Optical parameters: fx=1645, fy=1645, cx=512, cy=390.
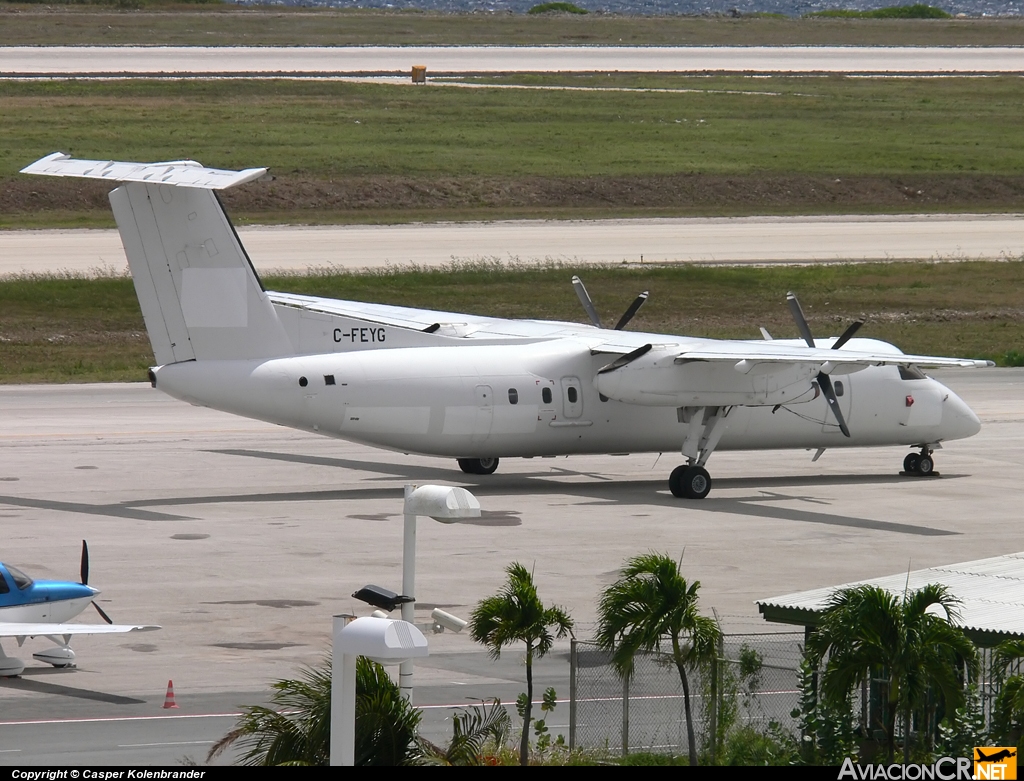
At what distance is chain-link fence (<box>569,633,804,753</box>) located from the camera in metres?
15.9

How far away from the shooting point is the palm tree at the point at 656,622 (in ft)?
49.8

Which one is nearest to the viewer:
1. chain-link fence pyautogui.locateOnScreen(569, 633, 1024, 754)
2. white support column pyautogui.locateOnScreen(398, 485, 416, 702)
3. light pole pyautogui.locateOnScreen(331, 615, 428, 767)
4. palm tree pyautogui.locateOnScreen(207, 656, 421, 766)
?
light pole pyautogui.locateOnScreen(331, 615, 428, 767)

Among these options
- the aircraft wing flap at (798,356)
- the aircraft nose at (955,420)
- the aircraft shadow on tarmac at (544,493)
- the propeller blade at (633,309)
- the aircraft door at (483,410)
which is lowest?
the aircraft shadow on tarmac at (544,493)

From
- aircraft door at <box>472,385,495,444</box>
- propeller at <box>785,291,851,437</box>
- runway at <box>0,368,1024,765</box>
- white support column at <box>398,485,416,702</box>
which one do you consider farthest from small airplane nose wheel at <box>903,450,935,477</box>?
white support column at <box>398,485,416,702</box>

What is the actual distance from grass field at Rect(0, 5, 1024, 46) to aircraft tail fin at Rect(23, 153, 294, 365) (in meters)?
108

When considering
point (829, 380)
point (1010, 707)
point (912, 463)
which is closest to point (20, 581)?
point (1010, 707)

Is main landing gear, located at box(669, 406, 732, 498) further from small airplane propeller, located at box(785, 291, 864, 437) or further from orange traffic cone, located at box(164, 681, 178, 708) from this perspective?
orange traffic cone, located at box(164, 681, 178, 708)

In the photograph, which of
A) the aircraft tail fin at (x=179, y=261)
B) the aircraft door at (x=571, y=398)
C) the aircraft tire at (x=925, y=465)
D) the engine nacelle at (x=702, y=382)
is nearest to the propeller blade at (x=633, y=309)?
the engine nacelle at (x=702, y=382)

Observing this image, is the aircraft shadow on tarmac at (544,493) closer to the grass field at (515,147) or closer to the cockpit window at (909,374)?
the cockpit window at (909,374)

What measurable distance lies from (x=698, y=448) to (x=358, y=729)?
20.4 metres

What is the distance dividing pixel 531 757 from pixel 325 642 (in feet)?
20.8

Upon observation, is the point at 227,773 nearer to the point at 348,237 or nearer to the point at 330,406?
the point at 330,406

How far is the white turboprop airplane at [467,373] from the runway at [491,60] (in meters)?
86.3

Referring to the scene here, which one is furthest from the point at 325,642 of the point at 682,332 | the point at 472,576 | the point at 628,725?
the point at 682,332
